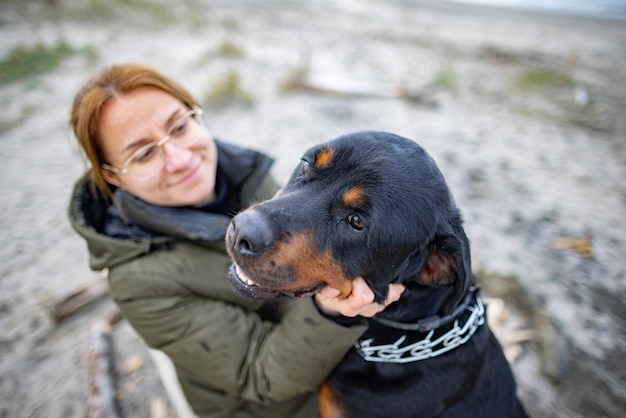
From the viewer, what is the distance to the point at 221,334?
1.81 m

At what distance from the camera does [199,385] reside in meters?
2.07

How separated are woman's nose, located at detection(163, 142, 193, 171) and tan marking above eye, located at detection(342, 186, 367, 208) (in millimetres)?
920

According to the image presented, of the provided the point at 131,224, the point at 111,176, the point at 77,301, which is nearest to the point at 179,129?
the point at 111,176

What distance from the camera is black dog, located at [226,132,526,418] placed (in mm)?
1530

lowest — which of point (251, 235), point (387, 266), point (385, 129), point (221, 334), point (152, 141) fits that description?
point (385, 129)

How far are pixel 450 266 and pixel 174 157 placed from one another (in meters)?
1.50

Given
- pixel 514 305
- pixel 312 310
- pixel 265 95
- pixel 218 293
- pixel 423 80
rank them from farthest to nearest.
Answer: pixel 423 80, pixel 265 95, pixel 514 305, pixel 218 293, pixel 312 310

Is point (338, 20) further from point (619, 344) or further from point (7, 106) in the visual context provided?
point (619, 344)

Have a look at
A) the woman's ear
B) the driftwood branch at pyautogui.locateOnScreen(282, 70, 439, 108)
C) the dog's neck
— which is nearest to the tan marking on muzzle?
the dog's neck

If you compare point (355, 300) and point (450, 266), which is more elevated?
point (450, 266)

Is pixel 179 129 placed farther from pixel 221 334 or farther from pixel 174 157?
pixel 221 334

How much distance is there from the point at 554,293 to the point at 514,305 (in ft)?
1.39

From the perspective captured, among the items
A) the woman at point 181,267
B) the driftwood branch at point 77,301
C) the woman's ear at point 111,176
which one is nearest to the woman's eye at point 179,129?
the woman at point 181,267

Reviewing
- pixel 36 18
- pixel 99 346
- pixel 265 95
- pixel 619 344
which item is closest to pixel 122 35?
pixel 36 18
